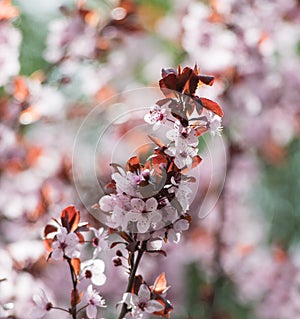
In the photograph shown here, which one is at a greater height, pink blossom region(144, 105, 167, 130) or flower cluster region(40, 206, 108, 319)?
pink blossom region(144, 105, 167, 130)

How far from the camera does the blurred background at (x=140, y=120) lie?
1.11 metres

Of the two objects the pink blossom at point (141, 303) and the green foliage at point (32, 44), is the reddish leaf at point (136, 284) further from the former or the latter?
the green foliage at point (32, 44)

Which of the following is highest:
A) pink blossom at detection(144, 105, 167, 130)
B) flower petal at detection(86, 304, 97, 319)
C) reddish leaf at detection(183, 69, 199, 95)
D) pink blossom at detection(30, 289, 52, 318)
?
reddish leaf at detection(183, 69, 199, 95)

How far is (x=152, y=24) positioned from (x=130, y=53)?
0.50 ft

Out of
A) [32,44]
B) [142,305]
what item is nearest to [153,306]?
[142,305]

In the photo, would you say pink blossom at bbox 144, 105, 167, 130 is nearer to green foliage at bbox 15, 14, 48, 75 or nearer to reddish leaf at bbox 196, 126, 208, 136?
reddish leaf at bbox 196, 126, 208, 136

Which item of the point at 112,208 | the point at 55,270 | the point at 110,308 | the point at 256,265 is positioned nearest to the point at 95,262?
the point at 112,208

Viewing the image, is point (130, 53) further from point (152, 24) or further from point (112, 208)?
point (112, 208)

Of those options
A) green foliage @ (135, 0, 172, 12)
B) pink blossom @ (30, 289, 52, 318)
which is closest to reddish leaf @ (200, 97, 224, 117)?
pink blossom @ (30, 289, 52, 318)

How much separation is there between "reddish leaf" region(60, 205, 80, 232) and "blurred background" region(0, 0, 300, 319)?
0.24m

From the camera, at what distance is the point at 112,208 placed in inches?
20.3

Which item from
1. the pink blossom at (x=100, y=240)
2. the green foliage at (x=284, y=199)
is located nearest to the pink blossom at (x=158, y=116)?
the pink blossom at (x=100, y=240)

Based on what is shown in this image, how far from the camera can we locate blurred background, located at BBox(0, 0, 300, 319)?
1.11 m

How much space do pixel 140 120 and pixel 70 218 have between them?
0.33m
